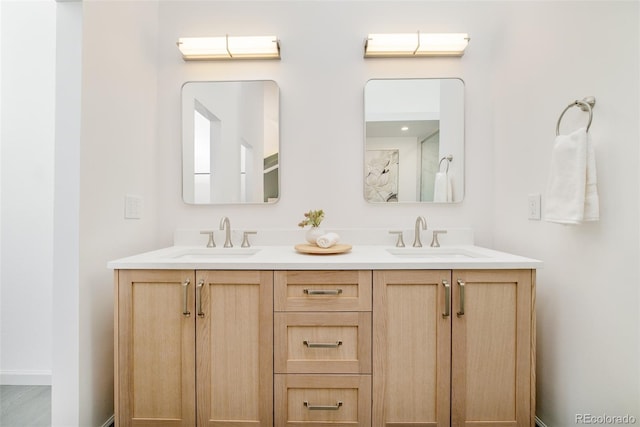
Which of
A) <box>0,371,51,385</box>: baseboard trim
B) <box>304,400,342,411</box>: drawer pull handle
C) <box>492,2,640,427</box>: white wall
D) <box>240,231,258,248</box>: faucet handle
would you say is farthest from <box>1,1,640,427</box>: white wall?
<box>304,400,342,411</box>: drawer pull handle

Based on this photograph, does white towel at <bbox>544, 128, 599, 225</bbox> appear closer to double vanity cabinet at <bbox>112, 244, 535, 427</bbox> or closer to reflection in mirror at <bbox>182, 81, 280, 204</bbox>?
double vanity cabinet at <bbox>112, 244, 535, 427</bbox>

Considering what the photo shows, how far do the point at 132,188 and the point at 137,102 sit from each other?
0.49 meters

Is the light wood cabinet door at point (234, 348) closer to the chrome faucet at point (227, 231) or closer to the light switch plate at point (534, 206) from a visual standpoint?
the chrome faucet at point (227, 231)

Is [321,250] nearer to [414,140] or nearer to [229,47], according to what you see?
[414,140]

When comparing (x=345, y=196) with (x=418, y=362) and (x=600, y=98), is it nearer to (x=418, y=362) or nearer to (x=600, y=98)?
(x=418, y=362)

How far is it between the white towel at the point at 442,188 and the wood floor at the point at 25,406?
2.39 metres

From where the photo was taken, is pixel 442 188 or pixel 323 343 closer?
pixel 323 343

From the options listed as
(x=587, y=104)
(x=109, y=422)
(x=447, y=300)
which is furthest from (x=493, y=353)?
(x=109, y=422)

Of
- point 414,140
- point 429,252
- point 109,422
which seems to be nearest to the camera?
point 109,422

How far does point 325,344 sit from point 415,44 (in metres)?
1.73

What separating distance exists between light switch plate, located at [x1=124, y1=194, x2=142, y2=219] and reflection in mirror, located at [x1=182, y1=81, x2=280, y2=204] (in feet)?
0.90

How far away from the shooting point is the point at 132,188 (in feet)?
5.26

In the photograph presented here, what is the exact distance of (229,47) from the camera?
1775 millimetres

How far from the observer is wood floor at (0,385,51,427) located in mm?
1445
